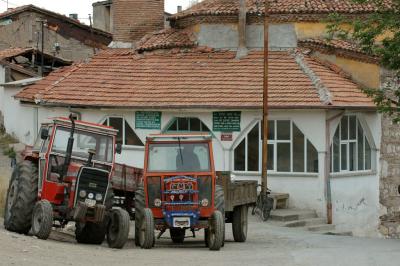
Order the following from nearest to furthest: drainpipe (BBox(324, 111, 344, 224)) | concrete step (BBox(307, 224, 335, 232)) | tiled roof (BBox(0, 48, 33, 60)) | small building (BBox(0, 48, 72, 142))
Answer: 1. concrete step (BBox(307, 224, 335, 232))
2. drainpipe (BBox(324, 111, 344, 224))
3. small building (BBox(0, 48, 72, 142))
4. tiled roof (BBox(0, 48, 33, 60))

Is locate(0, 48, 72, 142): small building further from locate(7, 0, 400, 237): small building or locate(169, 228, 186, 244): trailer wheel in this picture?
locate(169, 228, 186, 244): trailer wheel

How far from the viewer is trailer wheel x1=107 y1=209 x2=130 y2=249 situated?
Answer: 17.2 m

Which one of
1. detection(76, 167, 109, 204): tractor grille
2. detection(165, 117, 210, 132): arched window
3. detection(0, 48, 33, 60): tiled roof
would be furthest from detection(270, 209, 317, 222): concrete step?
detection(0, 48, 33, 60): tiled roof

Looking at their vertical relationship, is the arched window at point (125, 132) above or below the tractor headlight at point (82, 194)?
above

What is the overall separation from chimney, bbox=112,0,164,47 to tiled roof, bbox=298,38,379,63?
8651 millimetres

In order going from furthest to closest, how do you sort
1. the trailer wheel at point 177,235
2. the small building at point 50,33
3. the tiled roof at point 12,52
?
the small building at point 50,33 → the tiled roof at point 12,52 → the trailer wheel at point 177,235

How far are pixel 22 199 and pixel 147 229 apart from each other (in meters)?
2.63

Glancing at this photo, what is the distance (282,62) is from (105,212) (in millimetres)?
15173

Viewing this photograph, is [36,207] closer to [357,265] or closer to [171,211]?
[171,211]

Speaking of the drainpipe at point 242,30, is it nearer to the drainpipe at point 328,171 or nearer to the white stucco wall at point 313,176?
the white stucco wall at point 313,176

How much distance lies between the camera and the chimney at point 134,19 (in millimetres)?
37719

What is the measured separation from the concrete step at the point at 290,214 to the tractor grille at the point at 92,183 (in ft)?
33.2

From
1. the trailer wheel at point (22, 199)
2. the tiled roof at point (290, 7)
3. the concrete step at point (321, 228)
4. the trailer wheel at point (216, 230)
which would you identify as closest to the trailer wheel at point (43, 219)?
the trailer wheel at point (22, 199)

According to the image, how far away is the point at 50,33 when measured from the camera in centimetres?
5159
